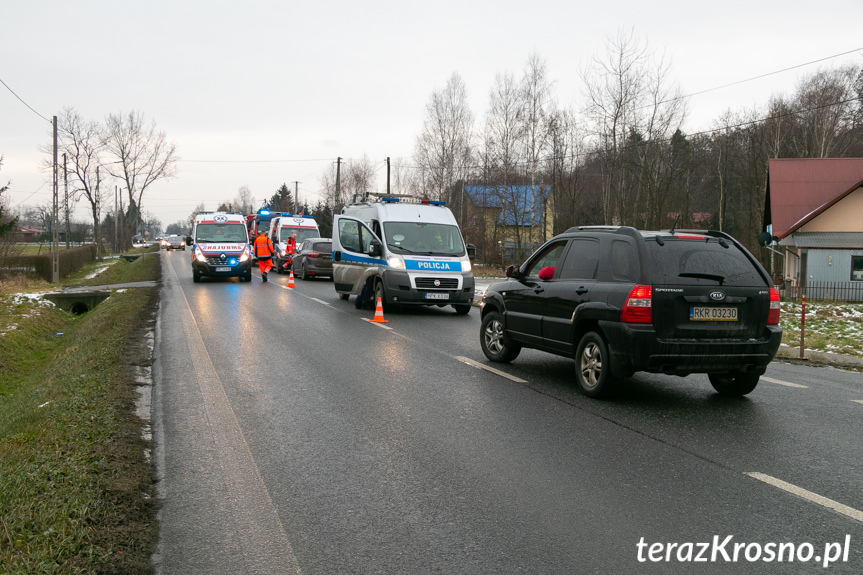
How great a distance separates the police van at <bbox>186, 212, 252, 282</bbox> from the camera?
2669 centimetres

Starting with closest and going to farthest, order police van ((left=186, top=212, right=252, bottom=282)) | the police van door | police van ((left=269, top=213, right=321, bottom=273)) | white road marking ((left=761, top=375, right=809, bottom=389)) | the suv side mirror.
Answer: white road marking ((left=761, top=375, right=809, bottom=389)), the suv side mirror, the police van door, police van ((left=186, top=212, right=252, bottom=282)), police van ((left=269, top=213, right=321, bottom=273))

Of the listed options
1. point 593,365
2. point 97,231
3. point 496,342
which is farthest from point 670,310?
point 97,231

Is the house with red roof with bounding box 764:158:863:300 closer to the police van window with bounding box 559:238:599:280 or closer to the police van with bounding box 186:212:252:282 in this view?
the police van with bounding box 186:212:252:282

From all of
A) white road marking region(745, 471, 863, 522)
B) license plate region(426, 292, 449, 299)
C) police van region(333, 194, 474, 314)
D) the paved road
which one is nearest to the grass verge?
the paved road

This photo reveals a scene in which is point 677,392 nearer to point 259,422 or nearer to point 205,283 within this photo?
point 259,422

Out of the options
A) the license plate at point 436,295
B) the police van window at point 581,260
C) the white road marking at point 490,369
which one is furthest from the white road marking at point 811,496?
the license plate at point 436,295

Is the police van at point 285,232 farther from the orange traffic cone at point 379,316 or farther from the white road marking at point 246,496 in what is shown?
the white road marking at point 246,496

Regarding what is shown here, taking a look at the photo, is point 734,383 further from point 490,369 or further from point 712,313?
point 490,369

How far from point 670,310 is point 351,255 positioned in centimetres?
1261

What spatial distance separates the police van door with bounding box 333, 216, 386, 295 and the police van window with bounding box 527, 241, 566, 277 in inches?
308

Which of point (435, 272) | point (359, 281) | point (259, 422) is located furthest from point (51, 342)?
point (259, 422)

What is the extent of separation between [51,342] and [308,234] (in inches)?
874

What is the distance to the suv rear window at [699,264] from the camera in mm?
7191

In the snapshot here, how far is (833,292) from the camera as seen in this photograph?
3259 cm
